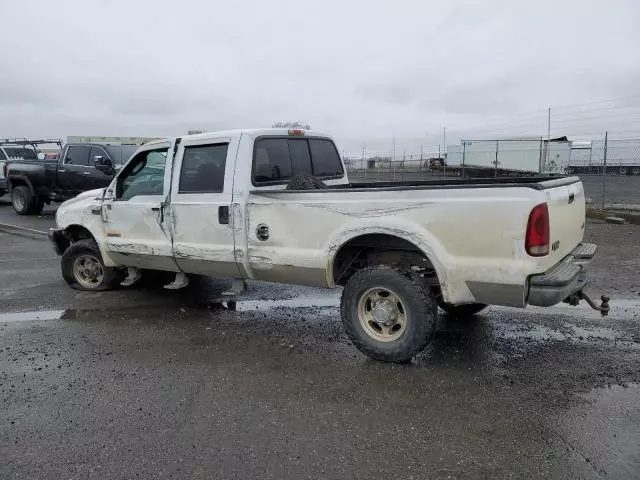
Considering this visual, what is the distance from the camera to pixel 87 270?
6.87 metres

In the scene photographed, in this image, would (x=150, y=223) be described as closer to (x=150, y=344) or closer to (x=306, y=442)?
(x=150, y=344)

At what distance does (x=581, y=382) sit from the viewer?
3.99m

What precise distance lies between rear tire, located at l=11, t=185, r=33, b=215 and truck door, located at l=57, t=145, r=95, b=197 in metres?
1.47

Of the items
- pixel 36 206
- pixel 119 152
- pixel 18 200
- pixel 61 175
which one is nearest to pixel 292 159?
pixel 119 152

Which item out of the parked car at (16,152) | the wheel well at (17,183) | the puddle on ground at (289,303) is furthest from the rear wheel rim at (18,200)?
the puddle on ground at (289,303)

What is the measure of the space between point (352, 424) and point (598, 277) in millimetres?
5321

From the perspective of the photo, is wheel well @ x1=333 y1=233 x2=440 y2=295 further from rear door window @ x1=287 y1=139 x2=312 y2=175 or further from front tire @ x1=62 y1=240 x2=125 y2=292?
front tire @ x1=62 y1=240 x2=125 y2=292

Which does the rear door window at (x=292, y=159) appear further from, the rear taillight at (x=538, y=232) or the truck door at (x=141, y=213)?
the rear taillight at (x=538, y=232)

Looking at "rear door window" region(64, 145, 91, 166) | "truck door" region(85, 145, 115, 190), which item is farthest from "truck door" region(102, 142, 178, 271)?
"rear door window" region(64, 145, 91, 166)

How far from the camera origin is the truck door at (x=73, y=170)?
14.3 m

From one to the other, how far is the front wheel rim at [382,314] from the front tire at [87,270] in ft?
12.1

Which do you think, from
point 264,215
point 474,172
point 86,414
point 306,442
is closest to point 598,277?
point 264,215

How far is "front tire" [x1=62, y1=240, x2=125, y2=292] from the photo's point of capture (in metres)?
6.66

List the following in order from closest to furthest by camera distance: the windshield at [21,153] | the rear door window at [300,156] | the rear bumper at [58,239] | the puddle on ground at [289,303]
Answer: the rear door window at [300,156], the puddle on ground at [289,303], the rear bumper at [58,239], the windshield at [21,153]
